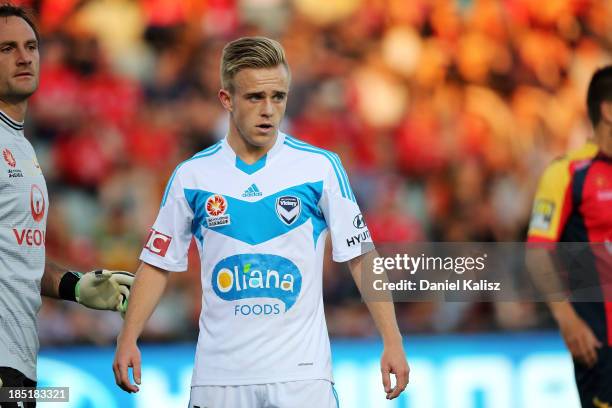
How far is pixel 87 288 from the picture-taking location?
16.1 feet

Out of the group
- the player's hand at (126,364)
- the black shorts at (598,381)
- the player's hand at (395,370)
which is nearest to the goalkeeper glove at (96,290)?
the player's hand at (126,364)

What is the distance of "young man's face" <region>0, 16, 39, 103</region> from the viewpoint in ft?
15.3

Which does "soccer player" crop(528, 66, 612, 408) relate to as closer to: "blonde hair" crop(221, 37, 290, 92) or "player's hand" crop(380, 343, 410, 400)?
"player's hand" crop(380, 343, 410, 400)

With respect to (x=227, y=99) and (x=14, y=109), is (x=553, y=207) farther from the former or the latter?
(x=14, y=109)

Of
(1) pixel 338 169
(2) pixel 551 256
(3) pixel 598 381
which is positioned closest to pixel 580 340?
(3) pixel 598 381

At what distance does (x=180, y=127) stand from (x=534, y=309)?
381cm

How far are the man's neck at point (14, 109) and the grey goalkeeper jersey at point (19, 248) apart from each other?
0.08 ft

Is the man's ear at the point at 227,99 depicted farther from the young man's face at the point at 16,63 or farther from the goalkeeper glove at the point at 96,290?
the goalkeeper glove at the point at 96,290

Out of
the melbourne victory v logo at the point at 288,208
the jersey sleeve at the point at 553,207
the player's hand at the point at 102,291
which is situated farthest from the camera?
Answer: the jersey sleeve at the point at 553,207

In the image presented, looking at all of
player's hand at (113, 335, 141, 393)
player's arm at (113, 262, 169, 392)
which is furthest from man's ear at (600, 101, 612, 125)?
player's hand at (113, 335, 141, 393)

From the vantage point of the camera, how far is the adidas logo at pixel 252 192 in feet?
15.0

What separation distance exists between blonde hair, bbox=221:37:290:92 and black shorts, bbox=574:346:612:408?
7.84 feet

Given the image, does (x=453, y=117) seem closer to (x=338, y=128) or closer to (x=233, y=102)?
(x=338, y=128)

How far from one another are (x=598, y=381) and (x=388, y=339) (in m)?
1.75
